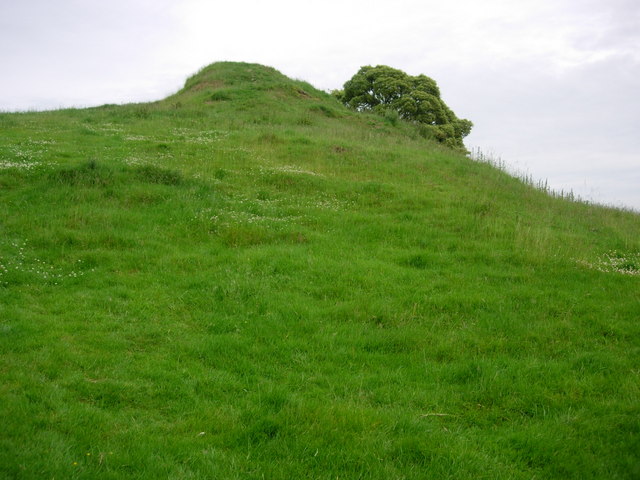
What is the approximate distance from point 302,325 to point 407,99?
1302 inches

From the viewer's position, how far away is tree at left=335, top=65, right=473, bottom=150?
37.9 meters

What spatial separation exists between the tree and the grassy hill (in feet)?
72.6

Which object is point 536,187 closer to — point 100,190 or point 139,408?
point 100,190

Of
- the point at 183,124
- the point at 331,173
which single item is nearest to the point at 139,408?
the point at 331,173

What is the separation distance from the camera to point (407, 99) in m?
38.0

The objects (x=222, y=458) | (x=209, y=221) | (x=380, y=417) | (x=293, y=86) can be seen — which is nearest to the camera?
(x=222, y=458)

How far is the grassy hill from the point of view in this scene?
5074 millimetres

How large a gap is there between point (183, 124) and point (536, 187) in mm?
15478

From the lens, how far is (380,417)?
5.60m

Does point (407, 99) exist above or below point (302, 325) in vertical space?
above

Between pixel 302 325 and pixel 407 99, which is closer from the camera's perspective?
pixel 302 325

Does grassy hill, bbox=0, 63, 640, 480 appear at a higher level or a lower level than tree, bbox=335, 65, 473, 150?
lower

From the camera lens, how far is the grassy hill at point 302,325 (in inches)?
200

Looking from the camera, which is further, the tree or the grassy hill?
the tree
